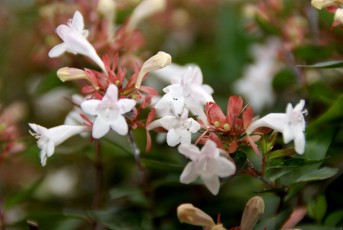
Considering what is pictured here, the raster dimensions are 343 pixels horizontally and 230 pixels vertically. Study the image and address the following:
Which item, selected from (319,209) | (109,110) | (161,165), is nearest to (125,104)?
(109,110)

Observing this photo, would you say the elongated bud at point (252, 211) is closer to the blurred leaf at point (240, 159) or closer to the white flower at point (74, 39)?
the blurred leaf at point (240, 159)

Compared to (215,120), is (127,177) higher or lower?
lower

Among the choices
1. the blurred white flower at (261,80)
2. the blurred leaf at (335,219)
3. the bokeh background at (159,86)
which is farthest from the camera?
the blurred white flower at (261,80)

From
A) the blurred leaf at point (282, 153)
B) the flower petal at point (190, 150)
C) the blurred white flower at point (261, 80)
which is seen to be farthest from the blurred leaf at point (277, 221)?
the blurred white flower at point (261, 80)

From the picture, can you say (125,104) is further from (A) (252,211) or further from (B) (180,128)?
(A) (252,211)

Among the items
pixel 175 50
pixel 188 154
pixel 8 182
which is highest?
pixel 188 154

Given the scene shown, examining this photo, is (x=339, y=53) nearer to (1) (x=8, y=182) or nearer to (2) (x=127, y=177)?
(2) (x=127, y=177)

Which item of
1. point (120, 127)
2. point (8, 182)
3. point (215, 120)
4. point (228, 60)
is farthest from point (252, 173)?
point (8, 182)

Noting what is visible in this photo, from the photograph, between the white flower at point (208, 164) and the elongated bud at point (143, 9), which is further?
the elongated bud at point (143, 9)
